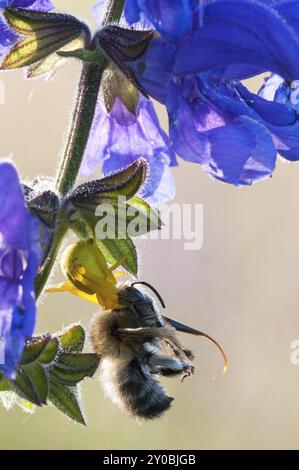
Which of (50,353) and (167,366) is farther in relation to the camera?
(167,366)

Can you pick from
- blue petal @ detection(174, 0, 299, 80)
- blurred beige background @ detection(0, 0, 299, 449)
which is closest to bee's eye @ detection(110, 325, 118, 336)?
blue petal @ detection(174, 0, 299, 80)

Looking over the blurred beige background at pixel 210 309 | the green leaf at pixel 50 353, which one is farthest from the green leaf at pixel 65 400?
the blurred beige background at pixel 210 309

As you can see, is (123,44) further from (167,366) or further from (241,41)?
(167,366)

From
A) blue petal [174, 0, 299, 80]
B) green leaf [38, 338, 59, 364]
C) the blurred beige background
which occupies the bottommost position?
the blurred beige background

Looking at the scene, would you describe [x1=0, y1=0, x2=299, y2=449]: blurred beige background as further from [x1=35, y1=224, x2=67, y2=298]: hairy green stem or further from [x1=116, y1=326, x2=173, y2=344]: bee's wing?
[x1=35, y1=224, x2=67, y2=298]: hairy green stem

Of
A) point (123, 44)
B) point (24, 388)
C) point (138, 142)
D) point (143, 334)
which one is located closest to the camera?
point (24, 388)

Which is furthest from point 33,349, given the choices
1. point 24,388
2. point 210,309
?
point 210,309
